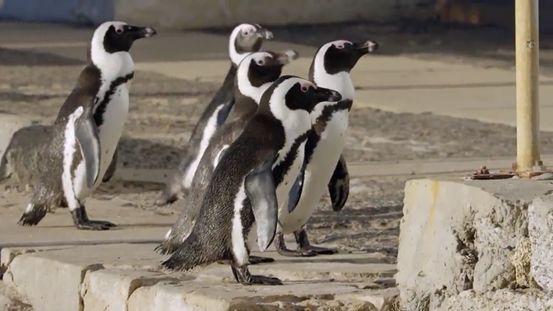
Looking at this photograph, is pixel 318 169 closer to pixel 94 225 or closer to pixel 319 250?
pixel 319 250

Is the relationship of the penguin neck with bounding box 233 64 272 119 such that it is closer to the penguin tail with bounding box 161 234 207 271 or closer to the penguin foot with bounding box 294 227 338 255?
the penguin foot with bounding box 294 227 338 255

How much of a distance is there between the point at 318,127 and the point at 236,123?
0.44m

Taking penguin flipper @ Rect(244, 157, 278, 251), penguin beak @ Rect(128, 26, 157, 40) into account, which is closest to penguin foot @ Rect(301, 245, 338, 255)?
penguin flipper @ Rect(244, 157, 278, 251)

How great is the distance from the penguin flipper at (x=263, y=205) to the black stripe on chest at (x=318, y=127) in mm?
1193

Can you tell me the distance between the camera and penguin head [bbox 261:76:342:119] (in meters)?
6.25

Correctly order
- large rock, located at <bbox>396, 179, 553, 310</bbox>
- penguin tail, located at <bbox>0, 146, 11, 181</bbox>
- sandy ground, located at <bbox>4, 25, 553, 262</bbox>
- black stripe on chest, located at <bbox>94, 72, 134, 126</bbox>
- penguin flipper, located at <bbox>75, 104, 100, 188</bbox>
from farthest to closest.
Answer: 1. penguin tail, located at <bbox>0, 146, 11, 181</bbox>
2. sandy ground, located at <bbox>4, 25, 553, 262</bbox>
3. black stripe on chest, located at <bbox>94, 72, 134, 126</bbox>
4. penguin flipper, located at <bbox>75, 104, 100, 188</bbox>
5. large rock, located at <bbox>396, 179, 553, 310</bbox>

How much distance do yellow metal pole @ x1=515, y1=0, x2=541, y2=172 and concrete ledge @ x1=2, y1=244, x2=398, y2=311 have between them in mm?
733

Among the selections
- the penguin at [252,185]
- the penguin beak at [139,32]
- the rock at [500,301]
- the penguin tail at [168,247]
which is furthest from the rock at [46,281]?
the rock at [500,301]

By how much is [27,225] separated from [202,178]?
1871 millimetres

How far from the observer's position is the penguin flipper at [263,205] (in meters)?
5.88

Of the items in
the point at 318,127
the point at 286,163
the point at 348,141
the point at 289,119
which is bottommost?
the point at 286,163

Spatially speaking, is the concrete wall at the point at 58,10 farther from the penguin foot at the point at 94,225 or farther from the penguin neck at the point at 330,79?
the penguin neck at the point at 330,79

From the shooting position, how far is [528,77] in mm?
5562

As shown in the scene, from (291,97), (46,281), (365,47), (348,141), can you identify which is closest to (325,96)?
(291,97)
